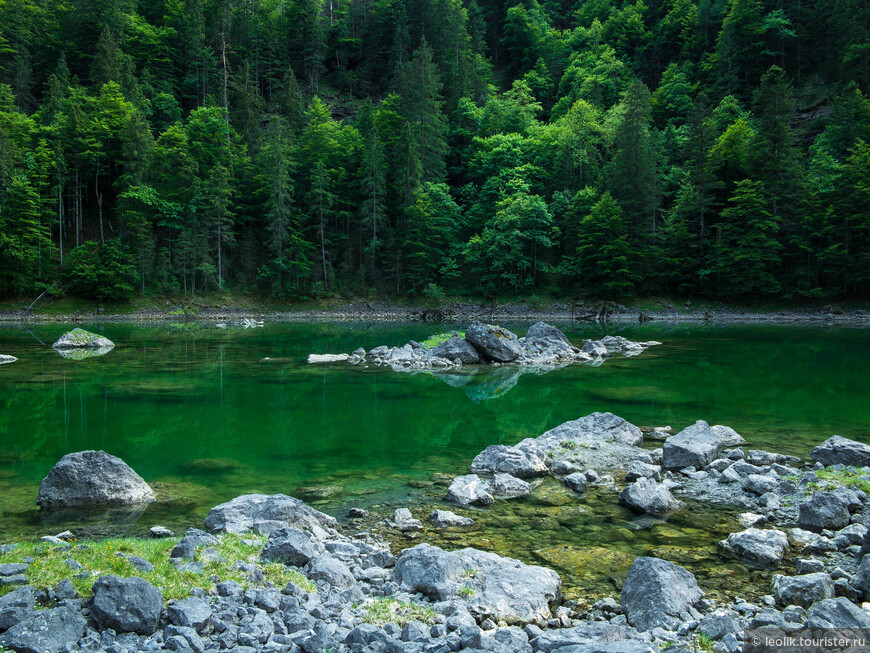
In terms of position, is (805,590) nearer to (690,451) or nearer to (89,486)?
(690,451)

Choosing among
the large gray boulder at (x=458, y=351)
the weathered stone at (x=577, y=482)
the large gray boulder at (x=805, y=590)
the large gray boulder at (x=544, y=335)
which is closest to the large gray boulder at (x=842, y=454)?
the weathered stone at (x=577, y=482)

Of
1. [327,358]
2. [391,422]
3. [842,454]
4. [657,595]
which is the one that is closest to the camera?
[657,595]

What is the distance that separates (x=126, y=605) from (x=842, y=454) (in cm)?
1170

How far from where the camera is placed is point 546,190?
65.0 metres

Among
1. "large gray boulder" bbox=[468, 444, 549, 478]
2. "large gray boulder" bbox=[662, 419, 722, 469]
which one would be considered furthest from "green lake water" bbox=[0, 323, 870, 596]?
"large gray boulder" bbox=[662, 419, 722, 469]

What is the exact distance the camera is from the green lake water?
7.64 meters

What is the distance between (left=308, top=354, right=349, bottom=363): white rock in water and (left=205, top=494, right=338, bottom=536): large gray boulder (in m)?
17.9

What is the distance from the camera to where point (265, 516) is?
24.8 ft

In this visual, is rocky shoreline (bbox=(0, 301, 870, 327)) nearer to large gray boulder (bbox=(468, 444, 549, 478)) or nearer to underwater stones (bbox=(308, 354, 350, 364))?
underwater stones (bbox=(308, 354, 350, 364))

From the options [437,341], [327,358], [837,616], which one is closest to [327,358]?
[327,358]

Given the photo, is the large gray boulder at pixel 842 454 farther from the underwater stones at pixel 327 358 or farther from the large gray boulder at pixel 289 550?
the underwater stones at pixel 327 358

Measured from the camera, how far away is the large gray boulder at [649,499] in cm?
824

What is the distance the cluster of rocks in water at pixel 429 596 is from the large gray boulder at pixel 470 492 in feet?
0.12

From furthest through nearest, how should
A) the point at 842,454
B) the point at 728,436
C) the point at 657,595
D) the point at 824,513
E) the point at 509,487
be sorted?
the point at 728,436
the point at 842,454
the point at 509,487
the point at 824,513
the point at 657,595
